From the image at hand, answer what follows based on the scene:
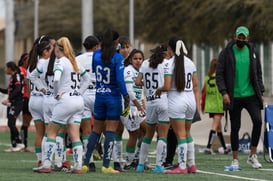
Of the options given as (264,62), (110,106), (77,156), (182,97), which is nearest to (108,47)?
(110,106)

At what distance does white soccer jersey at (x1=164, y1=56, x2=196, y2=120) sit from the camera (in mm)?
18281

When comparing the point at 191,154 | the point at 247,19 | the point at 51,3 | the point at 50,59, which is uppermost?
the point at 51,3

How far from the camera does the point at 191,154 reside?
1841cm

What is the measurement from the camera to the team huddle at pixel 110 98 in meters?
18.1

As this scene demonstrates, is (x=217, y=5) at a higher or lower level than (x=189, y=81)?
higher

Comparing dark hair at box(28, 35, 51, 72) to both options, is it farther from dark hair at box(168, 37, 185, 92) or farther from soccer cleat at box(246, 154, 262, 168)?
soccer cleat at box(246, 154, 262, 168)

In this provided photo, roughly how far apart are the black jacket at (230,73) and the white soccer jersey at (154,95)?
3.39ft

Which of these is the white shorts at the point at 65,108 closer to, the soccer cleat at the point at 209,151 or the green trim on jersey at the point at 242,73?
the green trim on jersey at the point at 242,73

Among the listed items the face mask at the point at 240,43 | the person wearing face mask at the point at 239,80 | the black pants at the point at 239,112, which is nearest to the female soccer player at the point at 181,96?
the person wearing face mask at the point at 239,80

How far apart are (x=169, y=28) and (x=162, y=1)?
1.38 metres

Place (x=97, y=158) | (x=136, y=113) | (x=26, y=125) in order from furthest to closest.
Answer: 1. (x=26, y=125)
2. (x=97, y=158)
3. (x=136, y=113)

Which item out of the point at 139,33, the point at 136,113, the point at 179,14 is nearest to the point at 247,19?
the point at 179,14

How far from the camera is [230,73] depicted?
1919cm

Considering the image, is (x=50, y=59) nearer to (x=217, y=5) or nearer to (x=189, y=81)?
(x=189, y=81)
